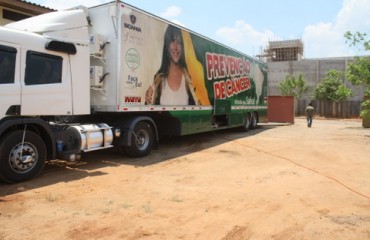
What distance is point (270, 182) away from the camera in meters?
7.52

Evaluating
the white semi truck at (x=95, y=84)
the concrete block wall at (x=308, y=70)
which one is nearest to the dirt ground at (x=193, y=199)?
the white semi truck at (x=95, y=84)

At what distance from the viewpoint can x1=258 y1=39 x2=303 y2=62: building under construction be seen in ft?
242

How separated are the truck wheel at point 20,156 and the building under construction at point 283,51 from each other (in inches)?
2751

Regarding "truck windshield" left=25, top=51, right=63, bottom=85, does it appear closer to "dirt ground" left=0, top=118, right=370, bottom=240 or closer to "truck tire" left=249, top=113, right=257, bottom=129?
"dirt ground" left=0, top=118, right=370, bottom=240

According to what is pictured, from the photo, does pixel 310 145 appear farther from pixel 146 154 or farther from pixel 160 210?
pixel 160 210

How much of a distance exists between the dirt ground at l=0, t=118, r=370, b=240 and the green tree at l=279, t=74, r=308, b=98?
114ft

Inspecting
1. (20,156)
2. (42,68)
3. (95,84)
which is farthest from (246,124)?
(20,156)

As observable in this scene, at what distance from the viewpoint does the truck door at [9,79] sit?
→ 6.99 metres

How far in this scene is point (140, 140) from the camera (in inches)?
413

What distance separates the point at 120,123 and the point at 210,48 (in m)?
5.85

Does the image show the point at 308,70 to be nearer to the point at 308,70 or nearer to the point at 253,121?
the point at 308,70

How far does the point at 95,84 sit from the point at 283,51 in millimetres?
70703

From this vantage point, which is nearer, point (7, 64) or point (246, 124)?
point (7, 64)

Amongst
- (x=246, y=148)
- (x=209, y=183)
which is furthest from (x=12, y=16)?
(x=209, y=183)
